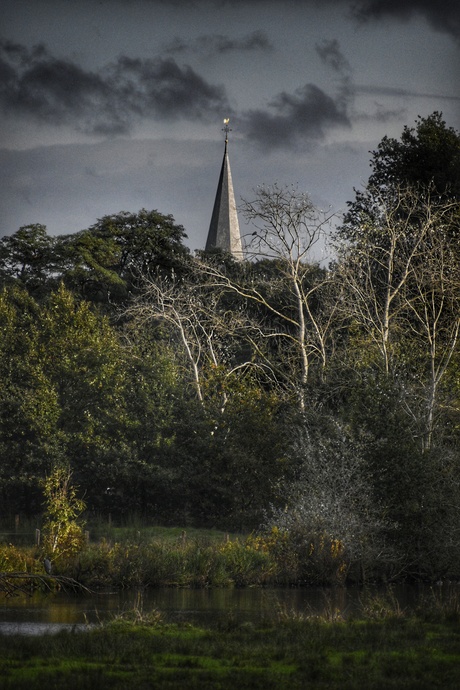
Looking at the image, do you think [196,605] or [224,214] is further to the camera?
[224,214]

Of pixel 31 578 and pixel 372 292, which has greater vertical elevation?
pixel 372 292

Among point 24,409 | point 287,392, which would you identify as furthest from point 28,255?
point 287,392

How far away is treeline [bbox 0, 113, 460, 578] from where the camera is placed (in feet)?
102

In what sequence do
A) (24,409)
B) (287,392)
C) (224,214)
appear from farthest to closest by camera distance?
(224,214)
(24,409)
(287,392)

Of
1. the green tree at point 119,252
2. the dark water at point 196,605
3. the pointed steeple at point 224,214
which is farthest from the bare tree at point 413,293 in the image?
the pointed steeple at point 224,214

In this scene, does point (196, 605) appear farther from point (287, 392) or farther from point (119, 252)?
point (119, 252)

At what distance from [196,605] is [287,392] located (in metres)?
16.7

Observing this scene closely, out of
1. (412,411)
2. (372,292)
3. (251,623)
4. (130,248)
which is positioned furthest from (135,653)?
(130,248)

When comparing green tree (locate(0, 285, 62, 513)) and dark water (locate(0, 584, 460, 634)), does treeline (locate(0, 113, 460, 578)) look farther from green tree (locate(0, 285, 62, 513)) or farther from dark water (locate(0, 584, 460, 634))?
dark water (locate(0, 584, 460, 634))

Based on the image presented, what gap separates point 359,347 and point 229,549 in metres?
10.8

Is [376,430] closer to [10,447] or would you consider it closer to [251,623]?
[251,623]

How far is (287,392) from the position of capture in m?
40.0

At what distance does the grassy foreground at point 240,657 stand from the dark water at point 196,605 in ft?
4.91

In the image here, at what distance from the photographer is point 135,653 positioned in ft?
49.8
